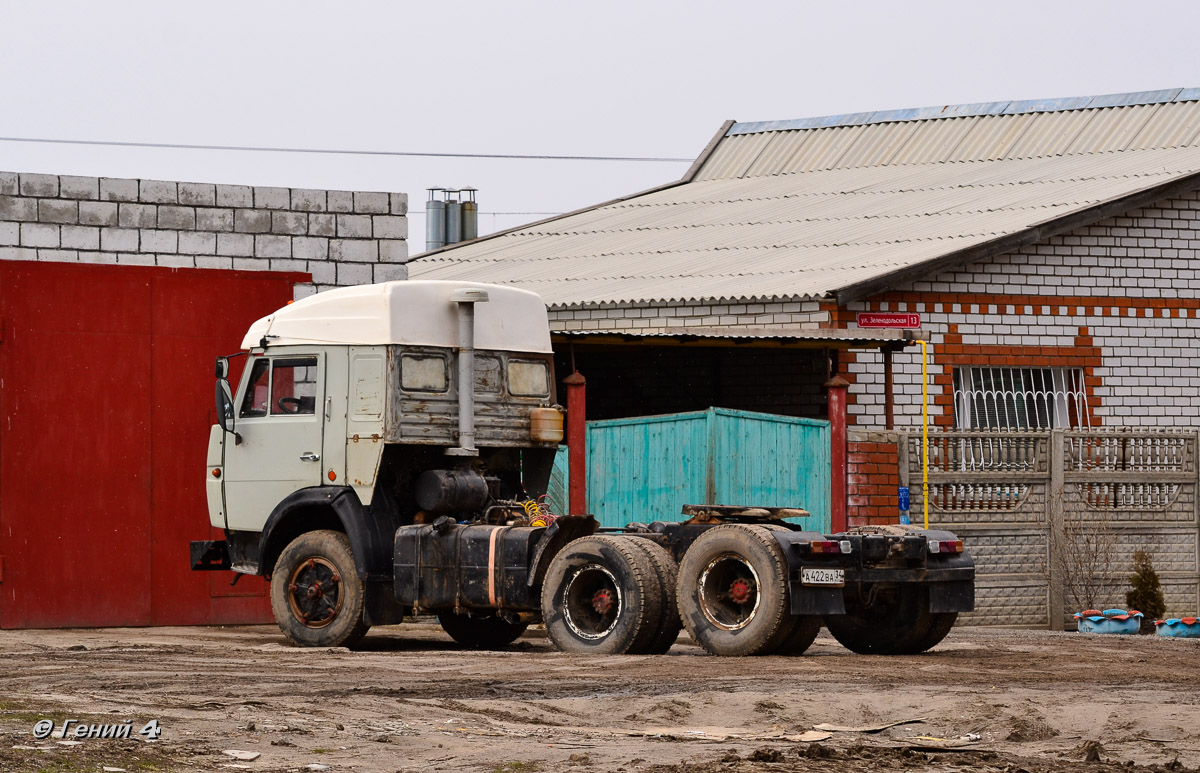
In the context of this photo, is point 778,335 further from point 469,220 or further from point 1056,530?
point 469,220

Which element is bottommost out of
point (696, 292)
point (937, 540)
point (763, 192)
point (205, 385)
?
point (937, 540)

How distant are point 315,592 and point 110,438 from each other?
2.83 m

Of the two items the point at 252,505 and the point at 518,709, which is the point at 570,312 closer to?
the point at 252,505

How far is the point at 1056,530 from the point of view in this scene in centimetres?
1845

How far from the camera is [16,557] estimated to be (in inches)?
598

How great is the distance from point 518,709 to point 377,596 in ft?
13.6

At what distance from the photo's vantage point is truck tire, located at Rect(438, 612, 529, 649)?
14695 millimetres

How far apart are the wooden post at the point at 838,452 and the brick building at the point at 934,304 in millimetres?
302

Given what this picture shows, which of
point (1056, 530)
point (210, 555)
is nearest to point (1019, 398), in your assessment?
point (1056, 530)

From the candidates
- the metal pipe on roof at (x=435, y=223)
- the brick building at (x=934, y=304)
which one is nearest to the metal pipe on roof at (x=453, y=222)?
the metal pipe on roof at (x=435, y=223)

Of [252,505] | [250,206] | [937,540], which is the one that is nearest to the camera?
[937,540]

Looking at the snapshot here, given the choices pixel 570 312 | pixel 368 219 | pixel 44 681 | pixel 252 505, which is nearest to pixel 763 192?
pixel 570 312

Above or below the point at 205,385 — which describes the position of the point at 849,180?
above

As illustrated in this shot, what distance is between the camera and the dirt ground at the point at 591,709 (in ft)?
26.5
